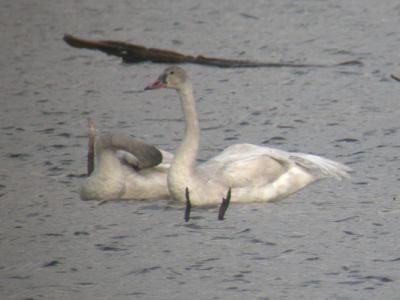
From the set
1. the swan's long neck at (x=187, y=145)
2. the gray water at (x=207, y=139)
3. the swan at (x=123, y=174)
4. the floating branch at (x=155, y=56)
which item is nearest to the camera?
the gray water at (x=207, y=139)

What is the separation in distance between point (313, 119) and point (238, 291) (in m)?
5.30

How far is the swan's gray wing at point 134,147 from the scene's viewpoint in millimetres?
13336

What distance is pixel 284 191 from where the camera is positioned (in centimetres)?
1353

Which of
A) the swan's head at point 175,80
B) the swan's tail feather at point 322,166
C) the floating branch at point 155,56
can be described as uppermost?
the swan's head at point 175,80

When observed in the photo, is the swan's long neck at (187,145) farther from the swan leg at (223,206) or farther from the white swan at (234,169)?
the swan leg at (223,206)

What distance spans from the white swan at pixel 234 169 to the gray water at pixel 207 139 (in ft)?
0.47

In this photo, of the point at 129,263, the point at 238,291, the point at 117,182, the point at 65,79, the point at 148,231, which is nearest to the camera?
the point at 238,291

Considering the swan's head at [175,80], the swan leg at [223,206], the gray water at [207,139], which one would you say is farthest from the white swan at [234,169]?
the swan leg at [223,206]

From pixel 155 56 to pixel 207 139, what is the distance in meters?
3.48

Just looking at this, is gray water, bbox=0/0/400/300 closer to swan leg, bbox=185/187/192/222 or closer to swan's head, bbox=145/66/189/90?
swan leg, bbox=185/187/192/222

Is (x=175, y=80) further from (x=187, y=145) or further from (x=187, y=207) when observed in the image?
(x=187, y=207)

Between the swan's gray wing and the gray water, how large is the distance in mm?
373

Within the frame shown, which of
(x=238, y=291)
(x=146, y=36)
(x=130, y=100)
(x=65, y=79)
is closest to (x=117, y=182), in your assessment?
(x=238, y=291)

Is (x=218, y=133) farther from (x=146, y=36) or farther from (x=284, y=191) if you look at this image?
(x=146, y=36)
